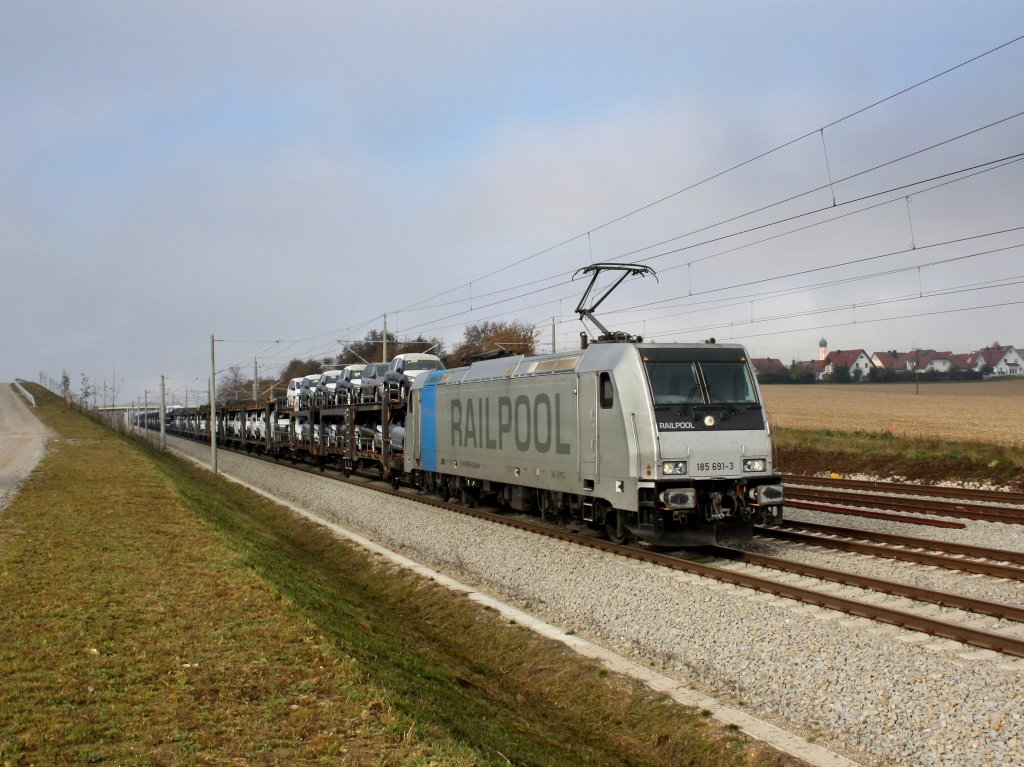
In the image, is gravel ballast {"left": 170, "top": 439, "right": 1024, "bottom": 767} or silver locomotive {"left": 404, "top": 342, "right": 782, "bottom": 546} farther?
silver locomotive {"left": 404, "top": 342, "right": 782, "bottom": 546}

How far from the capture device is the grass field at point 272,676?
17.4 feet

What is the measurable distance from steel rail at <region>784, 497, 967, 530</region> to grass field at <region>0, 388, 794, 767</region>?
936cm

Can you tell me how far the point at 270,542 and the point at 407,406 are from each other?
838 centimetres

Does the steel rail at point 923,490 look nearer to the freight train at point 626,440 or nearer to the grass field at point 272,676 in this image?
the freight train at point 626,440

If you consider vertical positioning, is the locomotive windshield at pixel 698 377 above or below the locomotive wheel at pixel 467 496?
above

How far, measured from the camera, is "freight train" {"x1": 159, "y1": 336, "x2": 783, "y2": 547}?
1250cm

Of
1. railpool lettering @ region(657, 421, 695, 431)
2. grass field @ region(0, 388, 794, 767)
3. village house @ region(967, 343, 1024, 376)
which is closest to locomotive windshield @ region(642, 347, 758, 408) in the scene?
railpool lettering @ region(657, 421, 695, 431)

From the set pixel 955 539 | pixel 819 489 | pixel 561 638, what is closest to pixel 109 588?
pixel 561 638

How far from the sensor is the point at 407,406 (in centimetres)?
2406

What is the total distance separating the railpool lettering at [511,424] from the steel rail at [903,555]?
415 cm

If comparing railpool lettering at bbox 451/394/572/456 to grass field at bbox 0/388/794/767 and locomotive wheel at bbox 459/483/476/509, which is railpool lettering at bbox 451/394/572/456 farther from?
grass field at bbox 0/388/794/767

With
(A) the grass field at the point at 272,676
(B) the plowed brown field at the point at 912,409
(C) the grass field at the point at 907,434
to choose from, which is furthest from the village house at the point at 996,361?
(A) the grass field at the point at 272,676

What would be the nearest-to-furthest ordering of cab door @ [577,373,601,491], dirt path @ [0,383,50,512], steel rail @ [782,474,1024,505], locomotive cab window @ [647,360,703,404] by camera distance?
locomotive cab window @ [647,360,703,404]
cab door @ [577,373,601,491]
steel rail @ [782,474,1024,505]
dirt path @ [0,383,50,512]

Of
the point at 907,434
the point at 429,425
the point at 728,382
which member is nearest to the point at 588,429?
the point at 728,382
